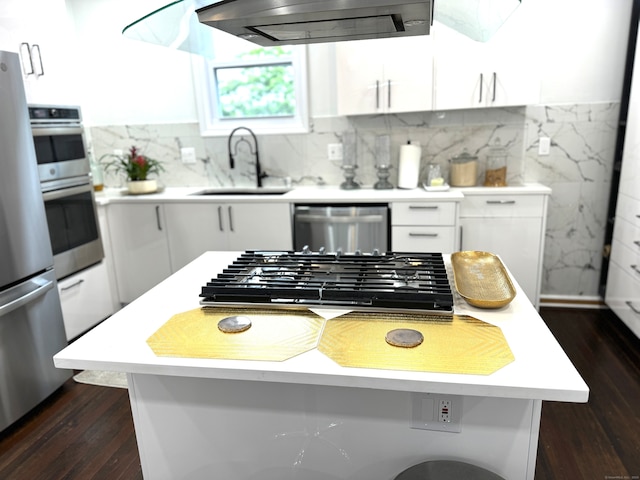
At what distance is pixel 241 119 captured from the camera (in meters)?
4.07

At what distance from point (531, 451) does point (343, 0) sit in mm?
1295

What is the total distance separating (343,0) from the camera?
1.23 meters

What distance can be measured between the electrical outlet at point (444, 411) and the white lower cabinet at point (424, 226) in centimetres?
202

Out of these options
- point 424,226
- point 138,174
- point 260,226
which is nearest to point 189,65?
point 138,174

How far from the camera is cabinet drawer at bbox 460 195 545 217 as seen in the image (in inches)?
130

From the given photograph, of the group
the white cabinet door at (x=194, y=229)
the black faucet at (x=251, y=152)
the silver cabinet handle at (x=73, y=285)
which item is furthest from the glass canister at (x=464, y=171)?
the silver cabinet handle at (x=73, y=285)

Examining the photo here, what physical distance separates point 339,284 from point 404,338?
355 mm

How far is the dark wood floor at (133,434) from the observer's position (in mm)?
2105

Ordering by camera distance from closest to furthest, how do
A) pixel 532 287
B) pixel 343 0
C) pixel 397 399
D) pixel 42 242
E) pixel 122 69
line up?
pixel 343 0 < pixel 397 399 < pixel 42 242 < pixel 532 287 < pixel 122 69

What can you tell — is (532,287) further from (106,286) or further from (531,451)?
(106,286)

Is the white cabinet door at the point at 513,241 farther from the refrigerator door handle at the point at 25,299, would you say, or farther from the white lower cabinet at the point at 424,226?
the refrigerator door handle at the point at 25,299

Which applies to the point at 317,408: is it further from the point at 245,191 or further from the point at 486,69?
the point at 245,191

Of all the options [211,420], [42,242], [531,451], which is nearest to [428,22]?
[531,451]

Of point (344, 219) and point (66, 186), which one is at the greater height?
point (66, 186)
